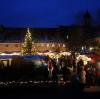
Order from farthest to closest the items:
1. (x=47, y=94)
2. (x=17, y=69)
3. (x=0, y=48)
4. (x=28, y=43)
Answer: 1. (x=0, y=48)
2. (x=28, y=43)
3. (x=17, y=69)
4. (x=47, y=94)

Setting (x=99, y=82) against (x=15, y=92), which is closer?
(x=15, y=92)

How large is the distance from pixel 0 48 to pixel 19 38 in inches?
337

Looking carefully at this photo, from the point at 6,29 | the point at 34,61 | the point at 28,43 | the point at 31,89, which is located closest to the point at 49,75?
the point at 34,61

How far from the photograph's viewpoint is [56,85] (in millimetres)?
23703

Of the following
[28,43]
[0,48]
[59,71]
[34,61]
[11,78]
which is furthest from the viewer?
[0,48]

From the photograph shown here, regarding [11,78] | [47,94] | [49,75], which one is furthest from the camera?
[49,75]

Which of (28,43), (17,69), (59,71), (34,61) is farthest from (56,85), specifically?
(28,43)

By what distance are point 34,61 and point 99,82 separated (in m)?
5.69

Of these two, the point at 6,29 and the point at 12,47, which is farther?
the point at 6,29

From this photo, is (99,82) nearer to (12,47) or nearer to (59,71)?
(59,71)

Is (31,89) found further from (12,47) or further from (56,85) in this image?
(12,47)

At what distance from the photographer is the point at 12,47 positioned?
113 metres

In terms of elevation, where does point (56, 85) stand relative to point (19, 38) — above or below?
below

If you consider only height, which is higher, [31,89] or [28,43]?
[28,43]
